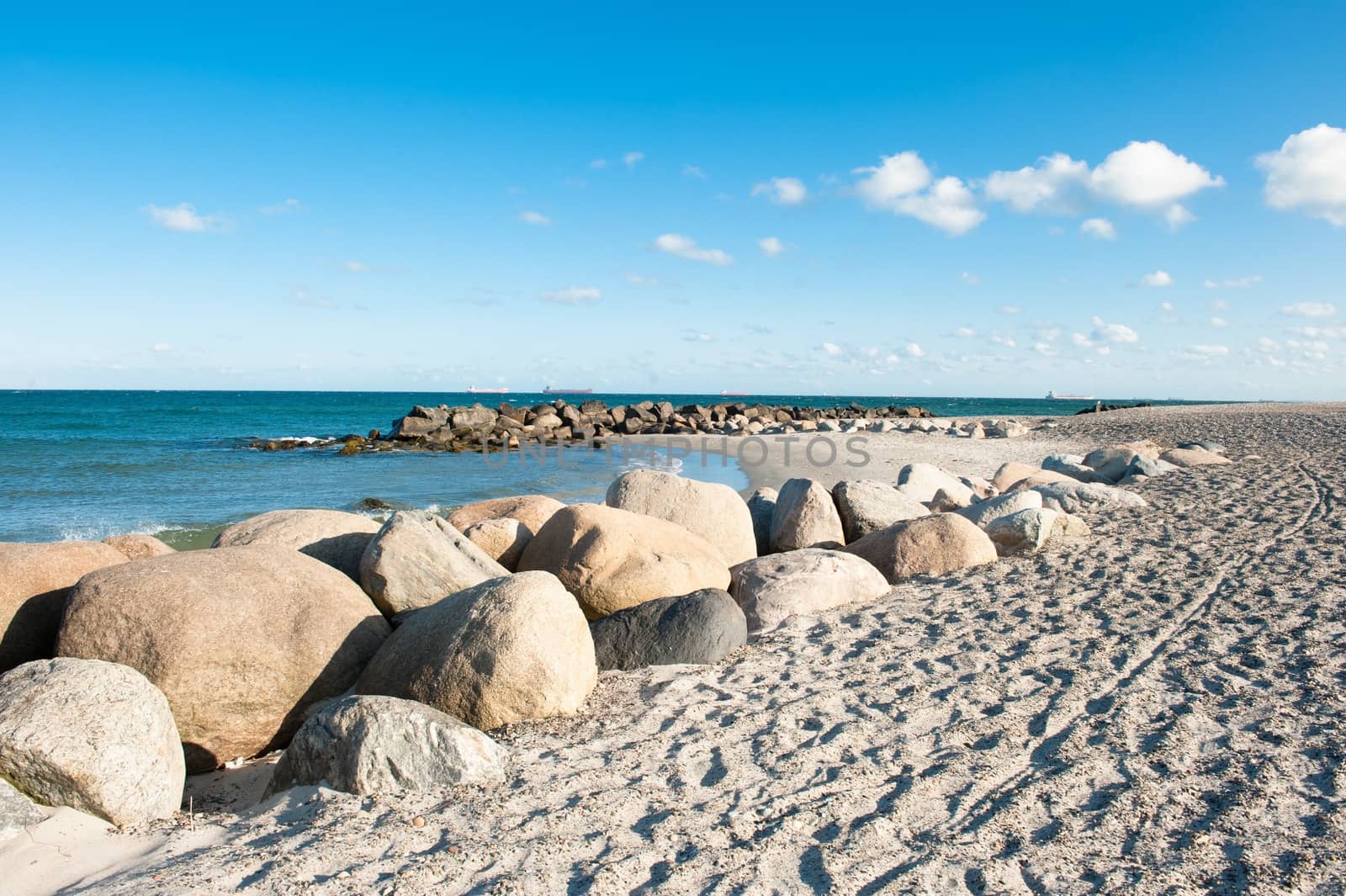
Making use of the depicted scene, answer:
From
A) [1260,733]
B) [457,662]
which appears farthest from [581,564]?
[1260,733]

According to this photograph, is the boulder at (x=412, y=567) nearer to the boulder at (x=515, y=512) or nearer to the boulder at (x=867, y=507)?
the boulder at (x=515, y=512)

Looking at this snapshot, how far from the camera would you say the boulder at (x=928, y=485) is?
11.1m

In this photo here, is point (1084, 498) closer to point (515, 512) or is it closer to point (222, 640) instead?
point (515, 512)

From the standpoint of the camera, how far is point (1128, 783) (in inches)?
137

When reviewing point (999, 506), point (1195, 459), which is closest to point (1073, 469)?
point (1195, 459)

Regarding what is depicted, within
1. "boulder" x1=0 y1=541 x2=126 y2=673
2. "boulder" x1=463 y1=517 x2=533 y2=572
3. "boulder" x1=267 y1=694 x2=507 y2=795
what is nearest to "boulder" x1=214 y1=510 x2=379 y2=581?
"boulder" x1=463 y1=517 x2=533 y2=572

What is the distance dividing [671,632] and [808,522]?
11.2 ft

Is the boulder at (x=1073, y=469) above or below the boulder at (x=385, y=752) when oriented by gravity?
above

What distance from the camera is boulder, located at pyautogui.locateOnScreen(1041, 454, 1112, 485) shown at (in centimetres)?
1345

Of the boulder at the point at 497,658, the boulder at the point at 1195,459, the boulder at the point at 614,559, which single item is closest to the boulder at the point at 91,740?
the boulder at the point at 497,658

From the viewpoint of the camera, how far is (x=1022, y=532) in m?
7.93

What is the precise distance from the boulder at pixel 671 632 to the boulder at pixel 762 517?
2843mm

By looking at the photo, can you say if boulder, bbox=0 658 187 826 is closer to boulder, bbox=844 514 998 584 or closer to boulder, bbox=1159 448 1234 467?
boulder, bbox=844 514 998 584

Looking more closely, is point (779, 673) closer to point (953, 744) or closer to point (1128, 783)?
point (953, 744)
